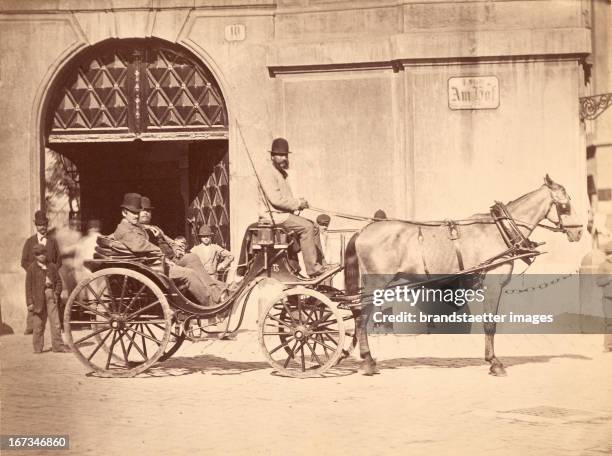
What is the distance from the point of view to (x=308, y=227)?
10.9 metres

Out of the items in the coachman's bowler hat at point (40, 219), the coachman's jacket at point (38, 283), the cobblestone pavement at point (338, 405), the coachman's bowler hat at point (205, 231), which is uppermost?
the coachman's bowler hat at point (40, 219)

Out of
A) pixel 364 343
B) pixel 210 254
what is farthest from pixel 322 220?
pixel 210 254

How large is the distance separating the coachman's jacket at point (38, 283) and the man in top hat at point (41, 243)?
0.31ft

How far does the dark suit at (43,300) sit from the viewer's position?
12578 mm

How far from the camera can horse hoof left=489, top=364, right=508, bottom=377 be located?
1046cm

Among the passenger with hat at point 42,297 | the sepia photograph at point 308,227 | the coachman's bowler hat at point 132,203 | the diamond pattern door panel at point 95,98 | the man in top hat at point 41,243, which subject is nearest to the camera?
the sepia photograph at point 308,227

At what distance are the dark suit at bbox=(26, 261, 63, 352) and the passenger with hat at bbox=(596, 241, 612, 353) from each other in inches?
224

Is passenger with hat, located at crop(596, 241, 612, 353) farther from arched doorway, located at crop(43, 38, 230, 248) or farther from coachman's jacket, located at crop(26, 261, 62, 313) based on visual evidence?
coachman's jacket, located at crop(26, 261, 62, 313)

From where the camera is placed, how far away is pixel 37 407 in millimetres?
9594

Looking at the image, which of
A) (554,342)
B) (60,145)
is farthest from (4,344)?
(554,342)

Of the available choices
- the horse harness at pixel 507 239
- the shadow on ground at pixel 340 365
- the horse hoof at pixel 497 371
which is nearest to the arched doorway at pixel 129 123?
the shadow on ground at pixel 340 365

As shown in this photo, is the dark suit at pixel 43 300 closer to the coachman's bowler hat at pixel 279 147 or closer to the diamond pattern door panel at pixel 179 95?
the diamond pattern door panel at pixel 179 95

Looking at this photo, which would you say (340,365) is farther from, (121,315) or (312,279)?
(121,315)

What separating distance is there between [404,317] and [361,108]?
3772 mm
